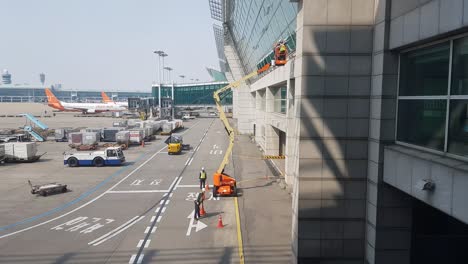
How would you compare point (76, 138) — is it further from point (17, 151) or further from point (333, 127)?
point (333, 127)

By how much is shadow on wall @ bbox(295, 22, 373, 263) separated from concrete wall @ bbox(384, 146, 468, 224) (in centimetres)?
180

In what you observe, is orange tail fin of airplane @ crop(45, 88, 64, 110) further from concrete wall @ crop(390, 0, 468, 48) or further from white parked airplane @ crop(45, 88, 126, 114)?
concrete wall @ crop(390, 0, 468, 48)

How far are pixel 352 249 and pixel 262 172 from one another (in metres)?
20.3

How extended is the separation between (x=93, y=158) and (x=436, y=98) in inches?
1337

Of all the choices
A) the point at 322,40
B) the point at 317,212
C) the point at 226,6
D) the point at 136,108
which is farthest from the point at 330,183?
the point at 136,108

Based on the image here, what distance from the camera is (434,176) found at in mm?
8531

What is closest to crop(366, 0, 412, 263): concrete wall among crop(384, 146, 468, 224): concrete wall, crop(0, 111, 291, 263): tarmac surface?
crop(384, 146, 468, 224): concrete wall

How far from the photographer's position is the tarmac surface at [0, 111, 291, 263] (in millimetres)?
15789

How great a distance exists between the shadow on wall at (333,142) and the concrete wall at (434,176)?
180 centimetres

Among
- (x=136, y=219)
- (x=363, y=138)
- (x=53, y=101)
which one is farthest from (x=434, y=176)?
(x=53, y=101)

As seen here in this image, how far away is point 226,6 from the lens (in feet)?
192

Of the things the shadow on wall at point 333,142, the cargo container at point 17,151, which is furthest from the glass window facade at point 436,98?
the cargo container at point 17,151

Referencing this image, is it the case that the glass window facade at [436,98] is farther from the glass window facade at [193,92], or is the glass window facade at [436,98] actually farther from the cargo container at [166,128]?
the glass window facade at [193,92]

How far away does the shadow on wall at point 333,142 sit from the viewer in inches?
488
